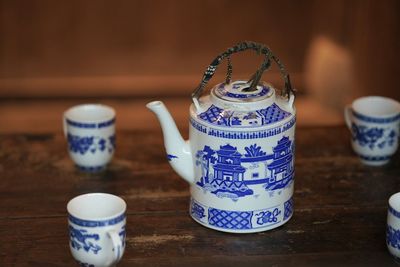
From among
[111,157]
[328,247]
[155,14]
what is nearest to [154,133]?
[111,157]

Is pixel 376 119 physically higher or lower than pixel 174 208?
higher

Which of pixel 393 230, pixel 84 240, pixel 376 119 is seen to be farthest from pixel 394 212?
pixel 84 240

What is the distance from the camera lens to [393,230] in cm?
121

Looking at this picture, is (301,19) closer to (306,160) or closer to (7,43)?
(7,43)

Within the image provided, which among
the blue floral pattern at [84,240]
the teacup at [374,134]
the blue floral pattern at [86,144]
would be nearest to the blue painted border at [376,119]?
the teacup at [374,134]

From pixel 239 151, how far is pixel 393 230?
260 millimetres

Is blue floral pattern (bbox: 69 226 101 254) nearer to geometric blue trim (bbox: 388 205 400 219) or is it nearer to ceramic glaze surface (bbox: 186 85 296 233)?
ceramic glaze surface (bbox: 186 85 296 233)

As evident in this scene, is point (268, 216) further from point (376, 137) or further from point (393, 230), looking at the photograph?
point (376, 137)

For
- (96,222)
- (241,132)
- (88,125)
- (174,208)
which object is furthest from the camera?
(88,125)

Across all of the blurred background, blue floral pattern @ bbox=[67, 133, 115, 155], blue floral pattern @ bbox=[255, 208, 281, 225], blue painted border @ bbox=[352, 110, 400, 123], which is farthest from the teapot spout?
the blurred background

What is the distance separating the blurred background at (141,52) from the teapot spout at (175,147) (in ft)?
4.87

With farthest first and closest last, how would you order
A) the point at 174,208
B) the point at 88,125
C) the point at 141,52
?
the point at 141,52 < the point at 88,125 < the point at 174,208

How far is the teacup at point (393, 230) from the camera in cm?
120

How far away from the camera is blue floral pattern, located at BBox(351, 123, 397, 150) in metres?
1.52
